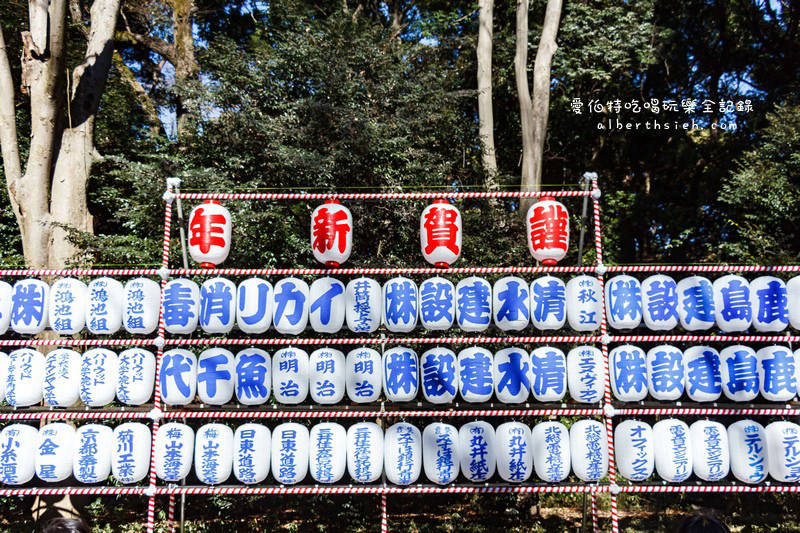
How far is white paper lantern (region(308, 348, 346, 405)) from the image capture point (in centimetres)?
444

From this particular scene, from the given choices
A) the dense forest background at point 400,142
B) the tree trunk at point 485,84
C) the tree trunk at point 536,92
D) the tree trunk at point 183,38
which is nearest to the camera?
the dense forest background at point 400,142

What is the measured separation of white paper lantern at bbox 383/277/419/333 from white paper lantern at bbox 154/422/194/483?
198 cm

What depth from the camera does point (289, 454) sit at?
439 cm

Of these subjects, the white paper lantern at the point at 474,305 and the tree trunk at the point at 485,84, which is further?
the tree trunk at the point at 485,84

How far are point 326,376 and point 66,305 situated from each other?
90.9 inches

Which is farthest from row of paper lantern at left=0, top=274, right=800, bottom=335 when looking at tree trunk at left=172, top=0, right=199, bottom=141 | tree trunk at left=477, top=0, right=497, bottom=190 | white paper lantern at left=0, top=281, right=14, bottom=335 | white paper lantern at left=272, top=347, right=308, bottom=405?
tree trunk at left=172, top=0, right=199, bottom=141

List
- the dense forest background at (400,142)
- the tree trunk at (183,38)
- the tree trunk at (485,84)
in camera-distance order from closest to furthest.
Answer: the dense forest background at (400,142)
the tree trunk at (485,84)
the tree trunk at (183,38)

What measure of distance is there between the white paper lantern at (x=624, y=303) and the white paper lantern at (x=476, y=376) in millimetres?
1121

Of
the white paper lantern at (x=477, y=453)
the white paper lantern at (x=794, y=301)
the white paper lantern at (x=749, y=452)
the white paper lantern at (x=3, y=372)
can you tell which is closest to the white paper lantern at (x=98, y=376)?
the white paper lantern at (x=3, y=372)

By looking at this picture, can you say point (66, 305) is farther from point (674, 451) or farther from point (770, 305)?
point (770, 305)

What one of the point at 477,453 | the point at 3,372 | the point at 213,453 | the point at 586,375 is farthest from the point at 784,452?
the point at 3,372

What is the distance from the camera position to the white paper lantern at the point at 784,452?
4359 mm

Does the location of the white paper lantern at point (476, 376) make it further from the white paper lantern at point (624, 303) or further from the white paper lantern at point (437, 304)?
the white paper lantern at point (624, 303)

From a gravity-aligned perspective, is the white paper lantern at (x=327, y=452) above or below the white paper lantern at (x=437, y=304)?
below
